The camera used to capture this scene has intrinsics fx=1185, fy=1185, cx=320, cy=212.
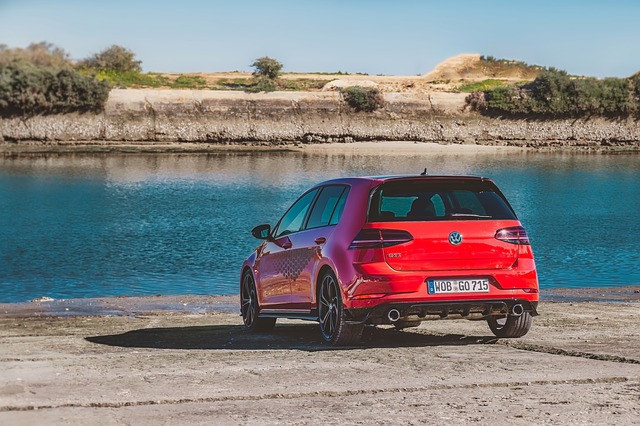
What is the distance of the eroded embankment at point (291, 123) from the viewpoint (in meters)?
79.8

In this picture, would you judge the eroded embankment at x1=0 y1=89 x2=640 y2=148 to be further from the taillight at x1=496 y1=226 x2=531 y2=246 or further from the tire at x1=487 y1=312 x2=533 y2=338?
the taillight at x1=496 y1=226 x2=531 y2=246

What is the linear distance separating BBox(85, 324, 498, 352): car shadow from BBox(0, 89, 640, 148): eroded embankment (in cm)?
6695

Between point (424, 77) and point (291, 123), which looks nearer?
point (291, 123)

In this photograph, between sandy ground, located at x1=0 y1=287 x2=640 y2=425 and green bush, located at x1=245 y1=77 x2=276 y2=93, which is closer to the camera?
sandy ground, located at x1=0 y1=287 x2=640 y2=425

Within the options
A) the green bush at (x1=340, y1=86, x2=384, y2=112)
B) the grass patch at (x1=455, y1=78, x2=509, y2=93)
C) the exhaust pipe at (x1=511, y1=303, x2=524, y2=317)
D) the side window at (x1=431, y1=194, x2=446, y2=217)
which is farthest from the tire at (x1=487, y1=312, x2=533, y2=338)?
the grass patch at (x1=455, y1=78, x2=509, y2=93)

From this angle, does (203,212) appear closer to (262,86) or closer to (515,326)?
(515,326)

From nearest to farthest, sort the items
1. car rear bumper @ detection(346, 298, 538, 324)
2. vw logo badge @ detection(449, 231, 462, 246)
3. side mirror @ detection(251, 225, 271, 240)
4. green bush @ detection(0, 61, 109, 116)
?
car rear bumper @ detection(346, 298, 538, 324)
vw logo badge @ detection(449, 231, 462, 246)
side mirror @ detection(251, 225, 271, 240)
green bush @ detection(0, 61, 109, 116)

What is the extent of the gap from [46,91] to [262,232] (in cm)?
6995

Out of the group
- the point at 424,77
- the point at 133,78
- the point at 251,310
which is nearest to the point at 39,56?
the point at 133,78

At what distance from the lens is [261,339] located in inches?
476

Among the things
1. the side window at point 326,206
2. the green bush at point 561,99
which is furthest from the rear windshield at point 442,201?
the green bush at point 561,99

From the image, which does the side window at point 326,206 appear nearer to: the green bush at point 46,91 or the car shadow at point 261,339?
the car shadow at point 261,339

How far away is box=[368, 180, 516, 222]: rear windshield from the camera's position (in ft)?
35.1

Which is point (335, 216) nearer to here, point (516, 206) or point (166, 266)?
point (166, 266)
